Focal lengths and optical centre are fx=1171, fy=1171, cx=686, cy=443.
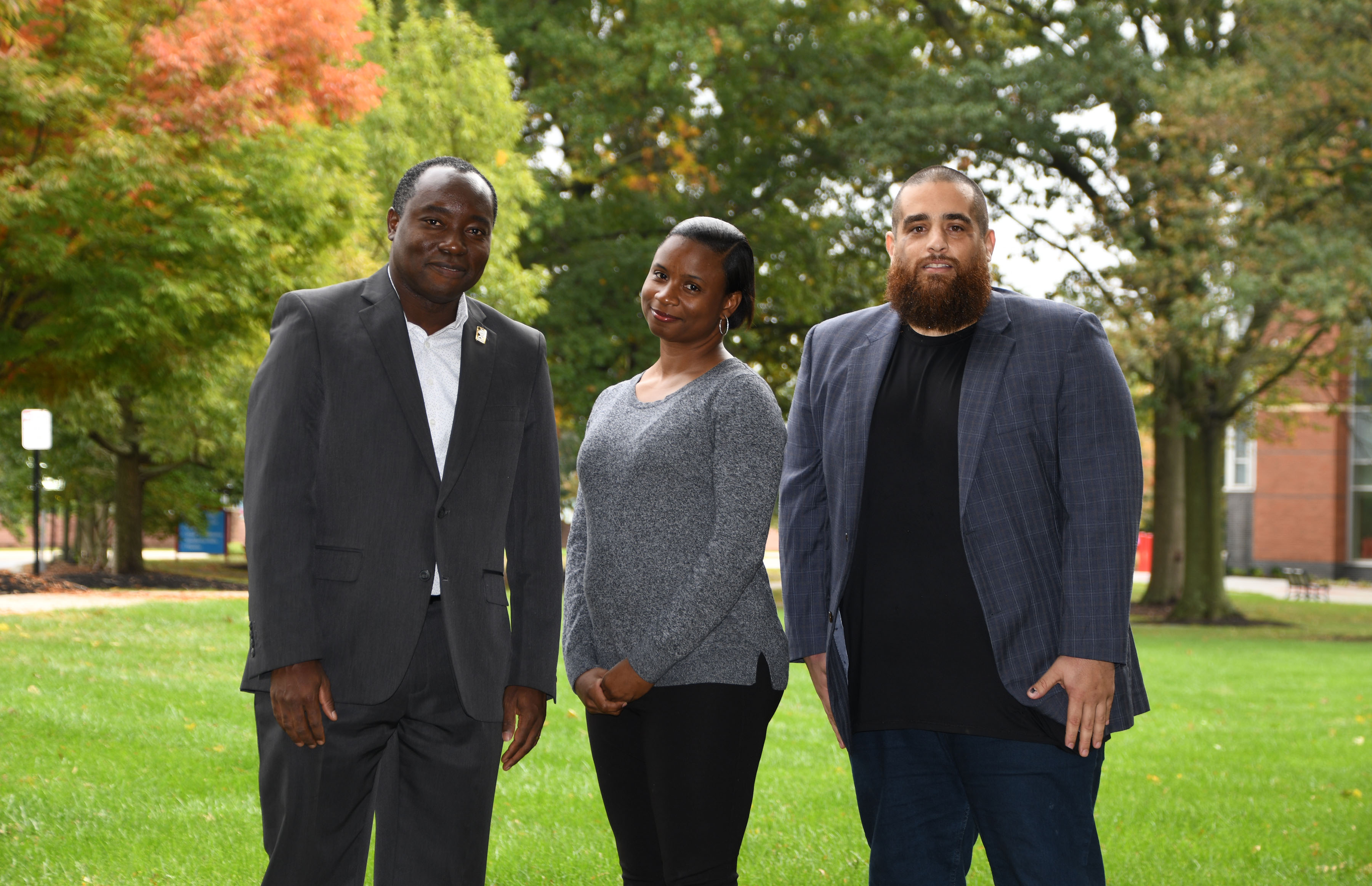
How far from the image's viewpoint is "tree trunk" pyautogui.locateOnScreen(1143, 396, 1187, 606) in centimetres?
2438

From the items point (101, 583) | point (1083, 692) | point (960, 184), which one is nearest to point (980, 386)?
point (960, 184)

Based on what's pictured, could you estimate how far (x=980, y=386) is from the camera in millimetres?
3174

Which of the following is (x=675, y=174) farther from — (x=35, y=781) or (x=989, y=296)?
(x=989, y=296)

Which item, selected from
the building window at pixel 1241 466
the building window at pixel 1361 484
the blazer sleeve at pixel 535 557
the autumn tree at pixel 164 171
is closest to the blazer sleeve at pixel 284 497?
the blazer sleeve at pixel 535 557

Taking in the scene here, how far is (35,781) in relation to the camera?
620 centimetres

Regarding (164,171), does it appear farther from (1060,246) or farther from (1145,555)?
(1145,555)

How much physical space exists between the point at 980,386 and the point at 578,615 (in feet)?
4.19

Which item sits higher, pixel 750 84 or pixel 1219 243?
pixel 750 84

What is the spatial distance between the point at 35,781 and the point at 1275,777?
7.68 meters

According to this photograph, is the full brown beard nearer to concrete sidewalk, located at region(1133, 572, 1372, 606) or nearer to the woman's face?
the woman's face

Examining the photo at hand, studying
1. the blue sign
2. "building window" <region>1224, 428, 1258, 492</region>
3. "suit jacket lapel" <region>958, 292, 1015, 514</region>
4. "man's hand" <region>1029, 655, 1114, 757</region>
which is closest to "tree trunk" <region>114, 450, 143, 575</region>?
the blue sign

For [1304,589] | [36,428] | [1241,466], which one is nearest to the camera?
[36,428]

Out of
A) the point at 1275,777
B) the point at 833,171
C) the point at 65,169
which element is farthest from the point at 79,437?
the point at 1275,777

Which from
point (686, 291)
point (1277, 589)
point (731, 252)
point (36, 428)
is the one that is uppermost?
point (731, 252)
